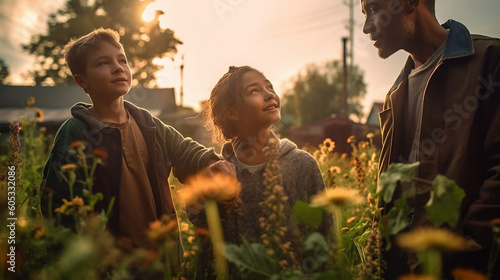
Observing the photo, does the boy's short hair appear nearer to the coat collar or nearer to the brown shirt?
the brown shirt

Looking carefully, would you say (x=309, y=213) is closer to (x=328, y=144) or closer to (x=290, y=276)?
(x=290, y=276)

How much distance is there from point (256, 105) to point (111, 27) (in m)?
25.2

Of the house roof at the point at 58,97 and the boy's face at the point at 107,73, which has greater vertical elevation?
the house roof at the point at 58,97

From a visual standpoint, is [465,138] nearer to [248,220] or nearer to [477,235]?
[477,235]

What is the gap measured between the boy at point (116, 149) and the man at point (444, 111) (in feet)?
2.88

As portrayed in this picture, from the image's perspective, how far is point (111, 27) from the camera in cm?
2447

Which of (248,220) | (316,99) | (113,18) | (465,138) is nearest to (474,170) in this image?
(465,138)

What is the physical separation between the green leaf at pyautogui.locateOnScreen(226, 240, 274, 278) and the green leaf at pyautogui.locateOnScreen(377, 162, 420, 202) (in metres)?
0.40

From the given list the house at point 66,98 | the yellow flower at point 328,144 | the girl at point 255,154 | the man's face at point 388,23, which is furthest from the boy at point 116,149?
the house at point 66,98

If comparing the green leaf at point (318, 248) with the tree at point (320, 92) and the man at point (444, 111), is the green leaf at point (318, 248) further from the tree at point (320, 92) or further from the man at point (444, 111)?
the tree at point (320, 92)

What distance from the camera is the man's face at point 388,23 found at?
1.72 m

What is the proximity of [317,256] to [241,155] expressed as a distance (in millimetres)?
1094

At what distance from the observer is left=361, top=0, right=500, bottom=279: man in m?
1.41

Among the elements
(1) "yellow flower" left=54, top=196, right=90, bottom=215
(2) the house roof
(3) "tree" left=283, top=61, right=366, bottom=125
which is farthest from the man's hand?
(3) "tree" left=283, top=61, right=366, bottom=125
